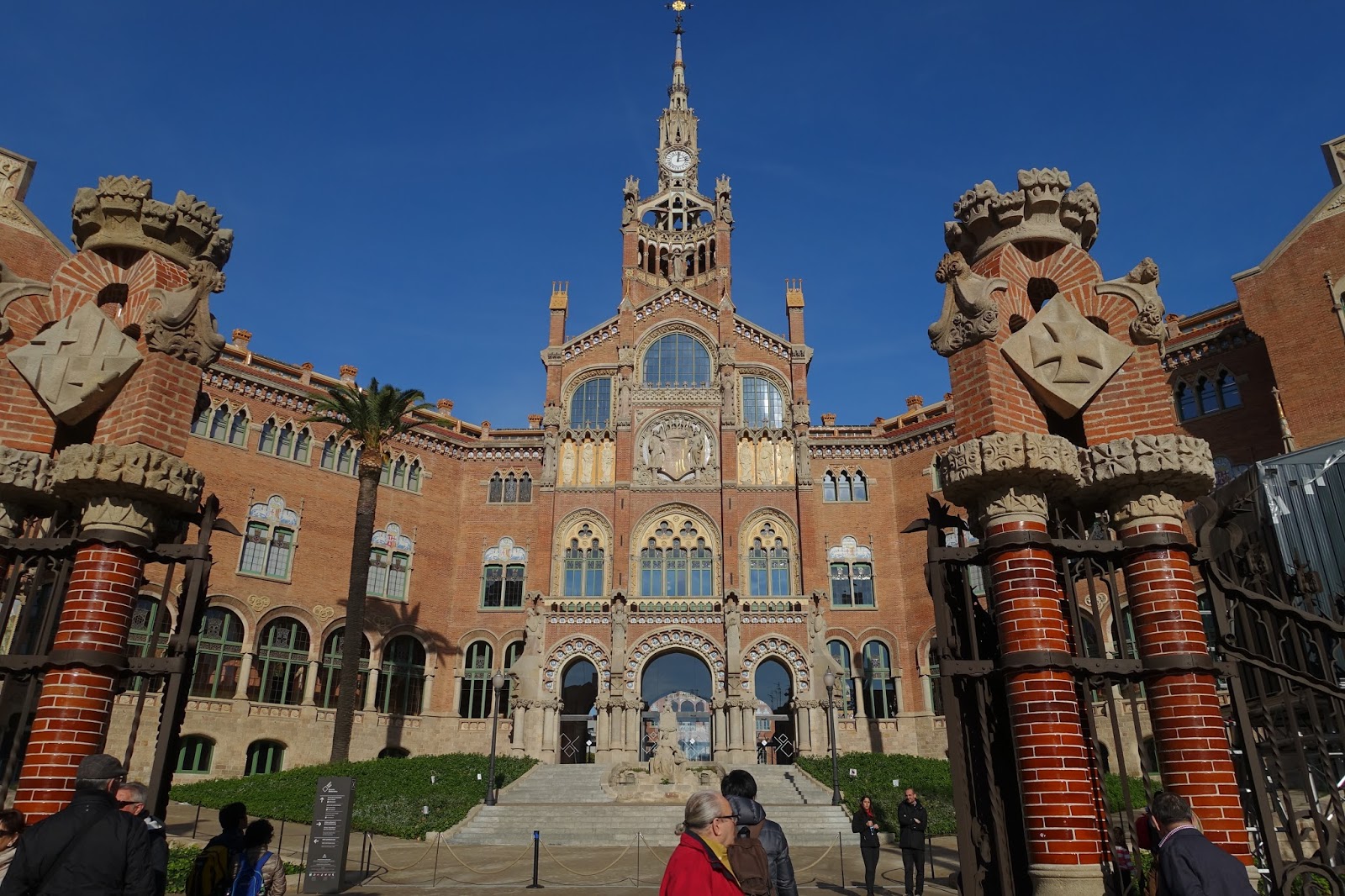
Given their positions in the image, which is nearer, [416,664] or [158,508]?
[158,508]

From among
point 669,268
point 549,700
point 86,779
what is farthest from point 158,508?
point 669,268

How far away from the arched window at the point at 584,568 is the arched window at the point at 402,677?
652 centimetres

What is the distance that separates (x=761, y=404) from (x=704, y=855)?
37.3 m

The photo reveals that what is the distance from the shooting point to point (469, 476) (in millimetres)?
40844

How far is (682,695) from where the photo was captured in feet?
120

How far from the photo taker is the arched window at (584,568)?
38125 millimetres

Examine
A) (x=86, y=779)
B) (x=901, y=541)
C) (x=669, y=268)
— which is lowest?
(x=86, y=779)

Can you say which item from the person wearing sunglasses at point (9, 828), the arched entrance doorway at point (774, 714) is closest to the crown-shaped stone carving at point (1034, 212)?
the person wearing sunglasses at point (9, 828)

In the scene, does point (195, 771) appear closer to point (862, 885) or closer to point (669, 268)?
point (862, 885)

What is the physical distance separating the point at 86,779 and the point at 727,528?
33.6 metres

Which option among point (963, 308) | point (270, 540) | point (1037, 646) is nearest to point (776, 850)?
point (1037, 646)

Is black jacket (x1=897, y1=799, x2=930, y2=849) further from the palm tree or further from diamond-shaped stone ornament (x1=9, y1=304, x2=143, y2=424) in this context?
the palm tree

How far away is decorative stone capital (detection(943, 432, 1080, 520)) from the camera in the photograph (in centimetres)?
764

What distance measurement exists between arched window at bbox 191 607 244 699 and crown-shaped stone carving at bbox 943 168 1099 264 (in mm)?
30309
